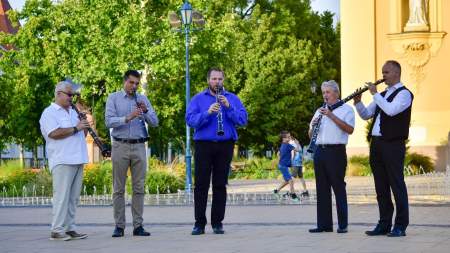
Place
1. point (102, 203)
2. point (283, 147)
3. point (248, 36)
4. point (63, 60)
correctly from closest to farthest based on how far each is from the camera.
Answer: point (102, 203)
point (283, 147)
point (63, 60)
point (248, 36)

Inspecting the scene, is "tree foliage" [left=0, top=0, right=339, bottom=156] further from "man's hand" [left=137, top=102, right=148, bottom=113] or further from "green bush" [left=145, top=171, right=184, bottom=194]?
"man's hand" [left=137, top=102, right=148, bottom=113]

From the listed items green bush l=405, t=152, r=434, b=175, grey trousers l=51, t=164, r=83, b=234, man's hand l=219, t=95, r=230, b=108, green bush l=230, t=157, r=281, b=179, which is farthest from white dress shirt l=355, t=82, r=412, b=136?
green bush l=230, t=157, r=281, b=179

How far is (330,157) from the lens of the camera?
1275cm

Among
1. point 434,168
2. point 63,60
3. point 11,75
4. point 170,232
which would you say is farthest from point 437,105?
point 170,232

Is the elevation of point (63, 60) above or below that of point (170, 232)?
above

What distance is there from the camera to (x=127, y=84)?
12.7 m

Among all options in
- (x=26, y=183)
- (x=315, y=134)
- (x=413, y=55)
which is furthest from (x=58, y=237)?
(x=413, y=55)

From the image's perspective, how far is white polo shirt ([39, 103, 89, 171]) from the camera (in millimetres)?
12352

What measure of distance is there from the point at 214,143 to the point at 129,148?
100 centimetres

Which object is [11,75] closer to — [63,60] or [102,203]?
[63,60]

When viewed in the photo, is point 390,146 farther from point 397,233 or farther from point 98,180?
point 98,180

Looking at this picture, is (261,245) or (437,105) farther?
(437,105)

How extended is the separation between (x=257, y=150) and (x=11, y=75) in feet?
52.9

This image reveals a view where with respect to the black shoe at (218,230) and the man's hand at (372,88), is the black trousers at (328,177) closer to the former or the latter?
the man's hand at (372,88)
